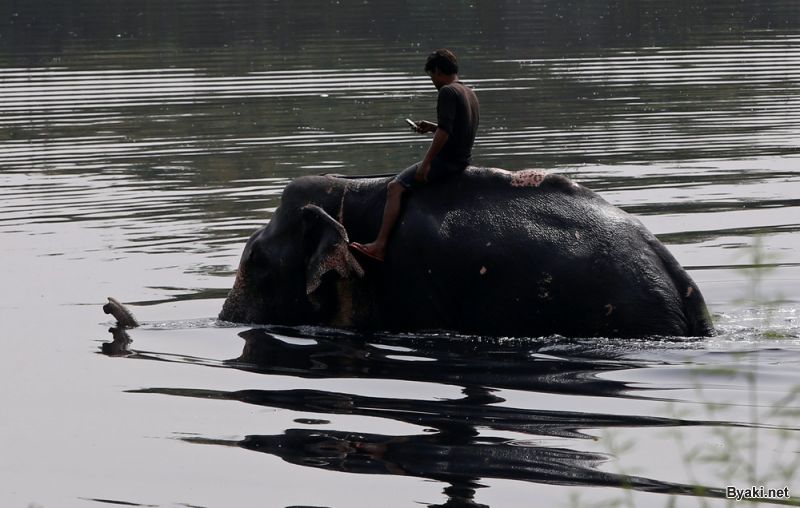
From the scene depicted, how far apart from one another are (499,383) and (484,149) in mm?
13018

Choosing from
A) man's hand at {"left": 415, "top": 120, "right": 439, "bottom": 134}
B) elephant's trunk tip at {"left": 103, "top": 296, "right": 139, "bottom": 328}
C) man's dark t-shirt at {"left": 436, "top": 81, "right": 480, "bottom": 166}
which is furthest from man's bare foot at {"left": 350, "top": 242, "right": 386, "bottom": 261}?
elephant's trunk tip at {"left": 103, "top": 296, "right": 139, "bottom": 328}

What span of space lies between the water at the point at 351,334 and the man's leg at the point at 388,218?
2.51ft

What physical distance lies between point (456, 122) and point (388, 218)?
97cm

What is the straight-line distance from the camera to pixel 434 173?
39.1 ft

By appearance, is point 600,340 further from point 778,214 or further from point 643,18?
point 643,18

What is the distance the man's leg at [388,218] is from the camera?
1188 centimetres

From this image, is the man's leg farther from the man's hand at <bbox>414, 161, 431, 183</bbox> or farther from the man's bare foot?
the man's hand at <bbox>414, 161, 431, 183</bbox>

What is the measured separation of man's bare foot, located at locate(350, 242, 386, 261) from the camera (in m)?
11.9

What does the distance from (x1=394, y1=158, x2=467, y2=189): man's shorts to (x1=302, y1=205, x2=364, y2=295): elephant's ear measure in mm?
640

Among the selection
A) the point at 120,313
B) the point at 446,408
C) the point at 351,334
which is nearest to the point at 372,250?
the point at 351,334

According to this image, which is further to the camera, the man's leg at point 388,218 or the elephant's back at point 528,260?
the man's leg at point 388,218

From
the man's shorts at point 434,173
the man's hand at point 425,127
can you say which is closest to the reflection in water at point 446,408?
the man's shorts at point 434,173

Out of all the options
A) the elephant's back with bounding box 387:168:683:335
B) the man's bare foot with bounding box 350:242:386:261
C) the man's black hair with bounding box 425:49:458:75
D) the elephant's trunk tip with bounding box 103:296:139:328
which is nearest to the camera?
the elephant's back with bounding box 387:168:683:335

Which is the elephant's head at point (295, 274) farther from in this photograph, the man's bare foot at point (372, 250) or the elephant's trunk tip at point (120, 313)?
the elephant's trunk tip at point (120, 313)
